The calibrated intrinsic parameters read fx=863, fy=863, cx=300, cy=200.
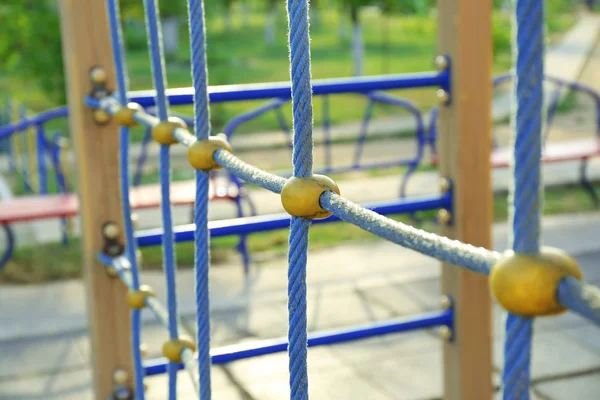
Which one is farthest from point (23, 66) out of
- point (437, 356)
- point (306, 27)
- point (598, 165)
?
point (306, 27)

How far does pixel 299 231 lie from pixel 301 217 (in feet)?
0.06

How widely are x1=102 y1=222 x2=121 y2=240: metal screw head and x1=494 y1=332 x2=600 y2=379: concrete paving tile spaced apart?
56.6 inches

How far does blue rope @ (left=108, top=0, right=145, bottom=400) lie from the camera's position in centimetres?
188

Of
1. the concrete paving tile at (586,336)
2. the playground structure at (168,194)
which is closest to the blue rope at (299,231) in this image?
the playground structure at (168,194)

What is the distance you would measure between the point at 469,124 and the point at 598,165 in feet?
16.6

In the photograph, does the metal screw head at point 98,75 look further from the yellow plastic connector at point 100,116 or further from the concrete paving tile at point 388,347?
the concrete paving tile at point 388,347

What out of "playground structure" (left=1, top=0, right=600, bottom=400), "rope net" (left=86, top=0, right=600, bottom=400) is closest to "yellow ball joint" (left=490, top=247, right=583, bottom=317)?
"rope net" (left=86, top=0, right=600, bottom=400)

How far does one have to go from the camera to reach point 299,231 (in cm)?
106

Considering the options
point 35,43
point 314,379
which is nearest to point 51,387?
point 314,379

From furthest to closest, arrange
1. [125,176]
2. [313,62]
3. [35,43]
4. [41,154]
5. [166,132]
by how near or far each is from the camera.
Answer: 1. [313,62]
2. [35,43]
3. [41,154]
4. [125,176]
5. [166,132]

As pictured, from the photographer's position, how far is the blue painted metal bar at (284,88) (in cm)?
205

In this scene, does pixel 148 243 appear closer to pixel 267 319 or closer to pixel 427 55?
pixel 267 319

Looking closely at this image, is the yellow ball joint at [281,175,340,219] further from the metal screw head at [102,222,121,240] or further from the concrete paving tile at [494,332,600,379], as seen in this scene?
the concrete paving tile at [494,332,600,379]

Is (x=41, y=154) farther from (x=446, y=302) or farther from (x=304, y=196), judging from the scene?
(x=304, y=196)
